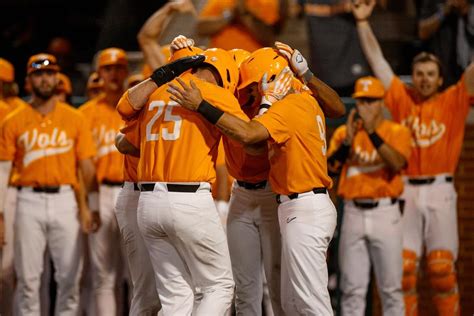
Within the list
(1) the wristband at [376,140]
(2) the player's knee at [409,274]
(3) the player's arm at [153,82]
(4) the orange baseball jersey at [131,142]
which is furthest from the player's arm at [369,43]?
(3) the player's arm at [153,82]

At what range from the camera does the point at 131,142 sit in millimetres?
6512

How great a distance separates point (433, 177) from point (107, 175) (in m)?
2.71

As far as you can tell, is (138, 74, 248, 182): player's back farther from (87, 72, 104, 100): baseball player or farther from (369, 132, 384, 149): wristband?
(87, 72, 104, 100): baseball player

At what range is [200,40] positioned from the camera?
10633 millimetres

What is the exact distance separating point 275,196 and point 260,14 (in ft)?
12.6

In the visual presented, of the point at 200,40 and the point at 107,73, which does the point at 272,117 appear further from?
the point at 200,40

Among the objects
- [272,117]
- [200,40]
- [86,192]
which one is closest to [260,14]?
[200,40]

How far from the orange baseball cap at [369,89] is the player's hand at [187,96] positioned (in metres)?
2.65

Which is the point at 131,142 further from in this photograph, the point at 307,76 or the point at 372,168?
the point at 372,168

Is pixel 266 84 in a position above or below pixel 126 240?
above

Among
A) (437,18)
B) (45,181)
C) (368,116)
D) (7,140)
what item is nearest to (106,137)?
(45,181)

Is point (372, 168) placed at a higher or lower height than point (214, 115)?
lower

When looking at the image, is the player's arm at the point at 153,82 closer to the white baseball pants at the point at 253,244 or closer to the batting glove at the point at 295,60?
the batting glove at the point at 295,60

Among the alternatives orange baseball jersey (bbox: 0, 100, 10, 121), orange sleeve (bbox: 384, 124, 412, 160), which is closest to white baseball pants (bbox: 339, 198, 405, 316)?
orange sleeve (bbox: 384, 124, 412, 160)
